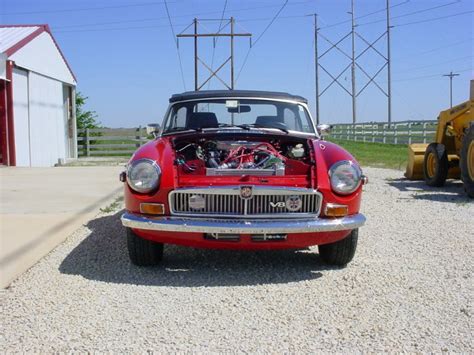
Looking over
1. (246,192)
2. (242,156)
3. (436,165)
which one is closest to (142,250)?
(246,192)

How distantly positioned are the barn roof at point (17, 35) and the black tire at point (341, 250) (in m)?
12.8

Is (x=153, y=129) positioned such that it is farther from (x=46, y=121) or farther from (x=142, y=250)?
(x=46, y=121)

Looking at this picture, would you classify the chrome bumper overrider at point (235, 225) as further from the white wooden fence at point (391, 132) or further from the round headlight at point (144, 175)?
the white wooden fence at point (391, 132)

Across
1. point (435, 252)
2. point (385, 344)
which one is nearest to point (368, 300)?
point (385, 344)

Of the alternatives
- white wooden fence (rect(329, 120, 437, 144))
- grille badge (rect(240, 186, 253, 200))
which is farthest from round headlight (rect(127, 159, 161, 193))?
white wooden fence (rect(329, 120, 437, 144))

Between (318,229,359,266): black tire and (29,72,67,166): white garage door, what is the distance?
13869 mm

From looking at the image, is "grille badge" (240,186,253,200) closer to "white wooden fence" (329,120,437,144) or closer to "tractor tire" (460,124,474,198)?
"tractor tire" (460,124,474,198)

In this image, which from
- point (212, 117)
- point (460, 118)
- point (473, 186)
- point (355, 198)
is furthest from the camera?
point (460, 118)

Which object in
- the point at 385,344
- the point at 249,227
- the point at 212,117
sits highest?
the point at 212,117

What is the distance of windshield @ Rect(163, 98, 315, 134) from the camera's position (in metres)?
5.85

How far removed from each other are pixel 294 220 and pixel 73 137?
1905 centimetres

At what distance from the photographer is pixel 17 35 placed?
17359 millimetres

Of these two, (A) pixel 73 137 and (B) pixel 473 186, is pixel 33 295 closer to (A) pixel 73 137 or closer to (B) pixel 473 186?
(B) pixel 473 186

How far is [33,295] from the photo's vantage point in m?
3.99
